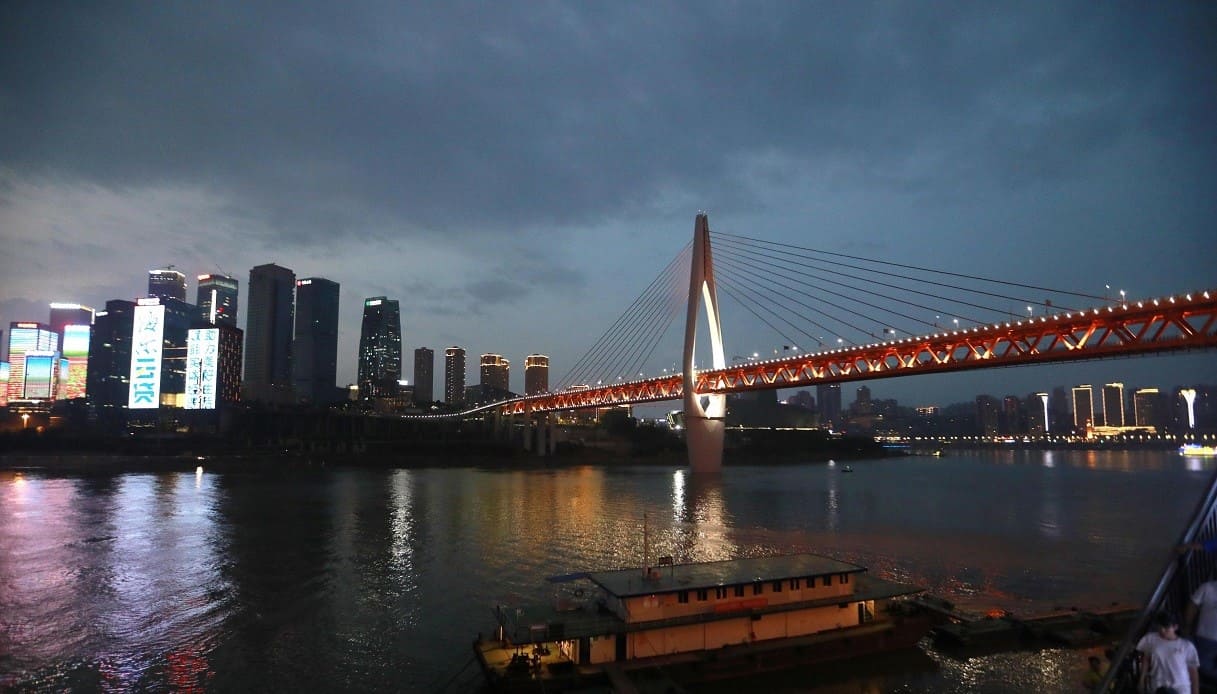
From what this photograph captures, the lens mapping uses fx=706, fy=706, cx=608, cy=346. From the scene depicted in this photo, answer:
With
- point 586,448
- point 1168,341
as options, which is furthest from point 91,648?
point 586,448

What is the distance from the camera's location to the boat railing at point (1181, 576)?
520 centimetres

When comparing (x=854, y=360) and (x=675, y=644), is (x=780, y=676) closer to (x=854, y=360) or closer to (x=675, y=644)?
(x=675, y=644)

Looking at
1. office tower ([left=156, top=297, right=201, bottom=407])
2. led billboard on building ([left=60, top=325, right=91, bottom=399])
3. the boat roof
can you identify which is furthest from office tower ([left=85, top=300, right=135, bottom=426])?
the boat roof

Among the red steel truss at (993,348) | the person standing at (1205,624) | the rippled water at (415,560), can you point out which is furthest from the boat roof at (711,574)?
the red steel truss at (993,348)

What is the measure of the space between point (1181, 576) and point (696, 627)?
1366 centimetres

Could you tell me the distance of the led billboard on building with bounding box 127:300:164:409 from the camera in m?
124

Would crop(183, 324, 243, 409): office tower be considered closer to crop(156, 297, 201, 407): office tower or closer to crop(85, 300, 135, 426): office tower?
crop(156, 297, 201, 407): office tower

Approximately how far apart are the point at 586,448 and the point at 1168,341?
308 ft

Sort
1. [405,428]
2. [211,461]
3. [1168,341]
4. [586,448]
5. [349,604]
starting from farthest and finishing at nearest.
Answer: [405,428]
[586,448]
[211,461]
[1168,341]
[349,604]

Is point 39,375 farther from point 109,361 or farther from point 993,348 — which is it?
point 993,348

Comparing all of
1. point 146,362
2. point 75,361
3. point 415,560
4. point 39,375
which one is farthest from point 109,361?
point 415,560

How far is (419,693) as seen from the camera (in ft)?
53.9

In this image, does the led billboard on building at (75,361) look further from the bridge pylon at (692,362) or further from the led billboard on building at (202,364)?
the bridge pylon at (692,362)

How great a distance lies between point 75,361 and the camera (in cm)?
16488
